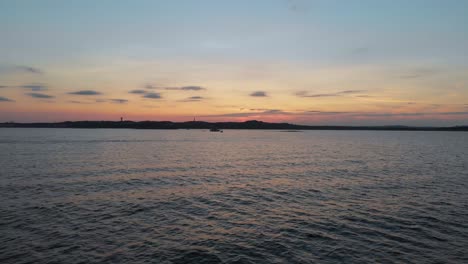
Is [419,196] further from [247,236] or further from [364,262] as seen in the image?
[247,236]

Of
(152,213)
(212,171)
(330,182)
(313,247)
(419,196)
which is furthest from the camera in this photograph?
(212,171)

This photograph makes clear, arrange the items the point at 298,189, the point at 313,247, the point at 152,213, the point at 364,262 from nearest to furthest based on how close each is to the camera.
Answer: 1. the point at 364,262
2. the point at 313,247
3. the point at 152,213
4. the point at 298,189

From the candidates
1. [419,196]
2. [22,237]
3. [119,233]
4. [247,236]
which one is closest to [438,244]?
[247,236]

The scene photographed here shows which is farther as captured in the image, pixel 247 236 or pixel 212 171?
pixel 212 171

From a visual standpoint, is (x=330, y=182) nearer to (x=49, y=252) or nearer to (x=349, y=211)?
(x=349, y=211)

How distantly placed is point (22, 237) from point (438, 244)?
942 inches

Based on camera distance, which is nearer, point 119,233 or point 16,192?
point 119,233

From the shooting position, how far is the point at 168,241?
58.1 feet

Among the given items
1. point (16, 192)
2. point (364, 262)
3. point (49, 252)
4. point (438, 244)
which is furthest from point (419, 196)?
point (16, 192)

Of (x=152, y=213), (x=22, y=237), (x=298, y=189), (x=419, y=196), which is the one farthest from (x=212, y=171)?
(x=22, y=237)

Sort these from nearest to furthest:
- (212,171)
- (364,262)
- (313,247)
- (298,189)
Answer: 1. (364,262)
2. (313,247)
3. (298,189)
4. (212,171)

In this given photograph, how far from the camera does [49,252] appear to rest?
1599 centimetres

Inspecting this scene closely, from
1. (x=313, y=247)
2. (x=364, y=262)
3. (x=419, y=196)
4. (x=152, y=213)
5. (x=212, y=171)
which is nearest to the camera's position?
(x=364, y=262)

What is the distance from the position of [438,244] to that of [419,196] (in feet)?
44.3
